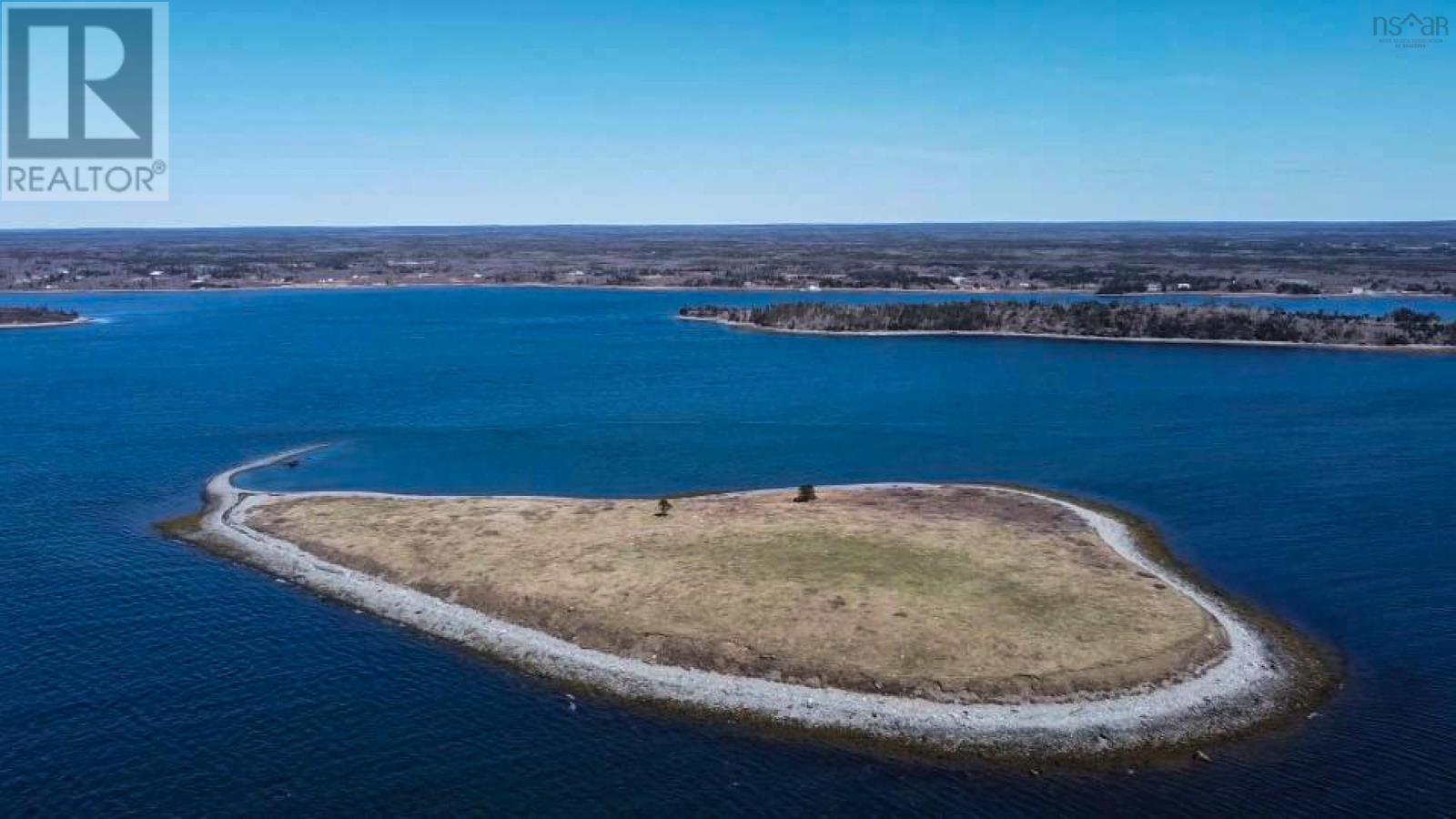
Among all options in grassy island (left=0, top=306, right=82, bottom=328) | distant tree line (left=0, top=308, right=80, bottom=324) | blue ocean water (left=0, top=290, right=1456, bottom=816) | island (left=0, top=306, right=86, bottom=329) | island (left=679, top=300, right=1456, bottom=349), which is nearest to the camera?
blue ocean water (left=0, top=290, right=1456, bottom=816)

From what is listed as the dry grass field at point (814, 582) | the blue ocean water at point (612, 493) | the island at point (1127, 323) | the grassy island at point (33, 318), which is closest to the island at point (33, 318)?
the grassy island at point (33, 318)

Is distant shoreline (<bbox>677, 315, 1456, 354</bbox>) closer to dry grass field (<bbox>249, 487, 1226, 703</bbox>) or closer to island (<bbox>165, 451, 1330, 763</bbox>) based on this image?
dry grass field (<bbox>249, 487, 1226, 703</bbox>)

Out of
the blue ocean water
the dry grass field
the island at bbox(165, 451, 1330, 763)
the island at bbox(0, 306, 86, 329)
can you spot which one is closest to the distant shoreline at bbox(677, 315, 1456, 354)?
the blue ocean water

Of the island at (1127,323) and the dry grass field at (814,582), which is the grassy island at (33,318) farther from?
the dry grass field at (814,582)

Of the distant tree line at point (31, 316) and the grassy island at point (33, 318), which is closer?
the grassy island at point (33, 318)

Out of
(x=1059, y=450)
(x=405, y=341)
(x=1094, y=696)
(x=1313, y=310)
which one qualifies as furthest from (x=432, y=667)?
(x=1313, y=310)

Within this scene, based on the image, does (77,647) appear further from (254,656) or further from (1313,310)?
(1313,310)

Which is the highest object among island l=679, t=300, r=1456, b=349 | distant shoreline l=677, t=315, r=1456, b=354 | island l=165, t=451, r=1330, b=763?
island l=679, t=300, r=1456, b=349
